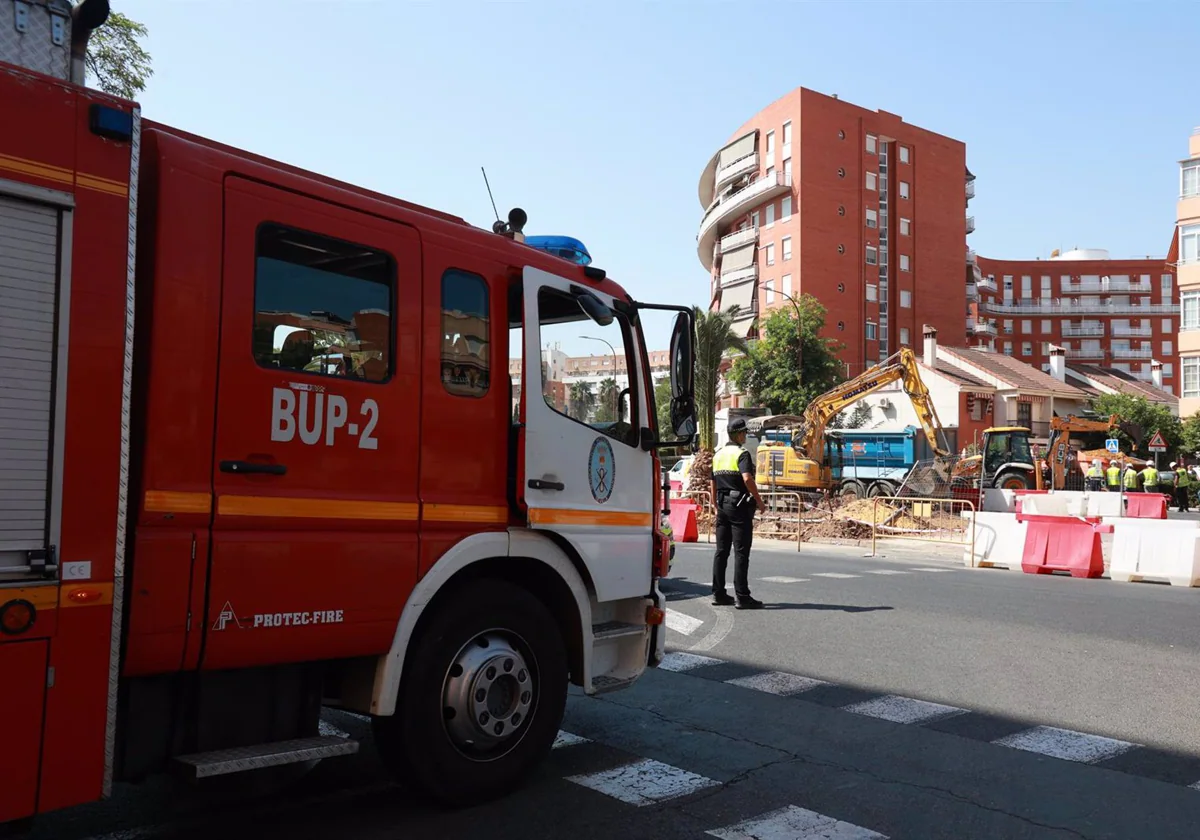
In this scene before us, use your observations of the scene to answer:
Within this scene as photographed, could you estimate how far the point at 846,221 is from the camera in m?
63.6

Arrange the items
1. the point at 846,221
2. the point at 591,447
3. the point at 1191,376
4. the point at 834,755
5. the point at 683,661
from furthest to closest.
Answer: the point at 846,221
the point at 1191,376
the point at 683,661
the point at 834,755
the point at 591,447

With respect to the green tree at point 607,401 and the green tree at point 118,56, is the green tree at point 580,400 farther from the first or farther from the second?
the green tree at point 118,56

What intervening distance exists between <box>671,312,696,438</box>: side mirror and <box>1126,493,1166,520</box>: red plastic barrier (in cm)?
2367

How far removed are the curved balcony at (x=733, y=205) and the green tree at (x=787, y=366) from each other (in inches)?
461

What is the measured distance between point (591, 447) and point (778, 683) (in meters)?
3.05

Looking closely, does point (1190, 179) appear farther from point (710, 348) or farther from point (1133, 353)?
point (1133, 353)

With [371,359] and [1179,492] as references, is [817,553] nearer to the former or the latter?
[371,359]

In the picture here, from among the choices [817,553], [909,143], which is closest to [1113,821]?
[817,553]

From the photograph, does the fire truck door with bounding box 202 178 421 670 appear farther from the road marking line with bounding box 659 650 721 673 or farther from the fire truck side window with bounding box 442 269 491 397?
the road marking line with bounding box 659 650 721 673

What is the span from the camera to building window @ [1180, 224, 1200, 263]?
43.3 metres

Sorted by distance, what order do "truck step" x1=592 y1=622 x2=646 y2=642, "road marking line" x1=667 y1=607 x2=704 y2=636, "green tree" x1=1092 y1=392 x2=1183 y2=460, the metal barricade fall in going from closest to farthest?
"truck step" x1=592 y1=622 x2=646 y2=642
"road marking line" x1=667 y1=607 x2=704 y2=636
the metal barricade
"green tree" x1=1092 y1=392 x2=1183 y2=460

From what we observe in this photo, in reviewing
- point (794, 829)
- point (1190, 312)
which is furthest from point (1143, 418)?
point (794, 829)

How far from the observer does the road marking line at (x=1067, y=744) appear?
546cm

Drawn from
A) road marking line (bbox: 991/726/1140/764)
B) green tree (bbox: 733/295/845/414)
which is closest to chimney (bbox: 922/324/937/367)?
green tree (bbox: 733/295/845/414)
